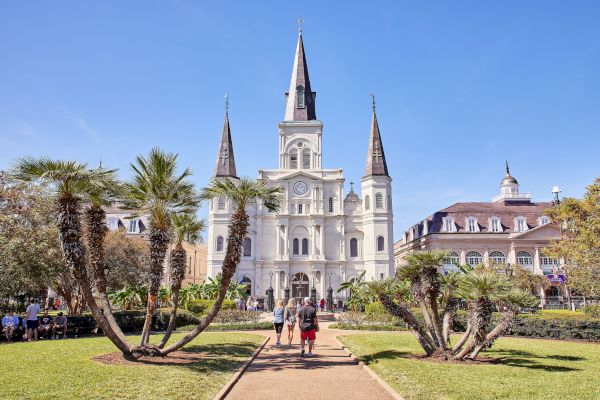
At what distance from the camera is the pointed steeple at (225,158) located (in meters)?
55.1

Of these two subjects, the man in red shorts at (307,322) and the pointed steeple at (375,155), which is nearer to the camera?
the man in red shorts at (307,322)

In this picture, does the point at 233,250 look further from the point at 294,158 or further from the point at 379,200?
the point at 294,158

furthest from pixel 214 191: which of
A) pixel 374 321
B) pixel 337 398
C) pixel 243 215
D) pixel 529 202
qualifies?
pixel 529 202

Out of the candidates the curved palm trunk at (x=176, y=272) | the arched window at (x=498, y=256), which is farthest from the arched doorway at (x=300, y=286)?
the curved palm trunk at (x=176, y=272)

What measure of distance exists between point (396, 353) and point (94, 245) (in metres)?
9.63

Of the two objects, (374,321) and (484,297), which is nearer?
(484,297)

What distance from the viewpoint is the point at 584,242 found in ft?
80.4

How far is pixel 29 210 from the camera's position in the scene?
26062mm

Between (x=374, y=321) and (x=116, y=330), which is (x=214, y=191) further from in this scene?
(x=374, y=321)

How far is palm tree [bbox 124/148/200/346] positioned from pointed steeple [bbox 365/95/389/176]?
4265 centimetres

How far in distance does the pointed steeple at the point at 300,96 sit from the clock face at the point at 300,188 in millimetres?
8622

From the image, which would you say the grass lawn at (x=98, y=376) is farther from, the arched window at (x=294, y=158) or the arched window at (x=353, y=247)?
the arched window at (x=294, y=158)

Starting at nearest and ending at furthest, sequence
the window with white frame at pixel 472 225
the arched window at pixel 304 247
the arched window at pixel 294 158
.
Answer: the arched window at pixel 304 247
the arched window at pixel 294 158
the window with white frame at pixel 472 225

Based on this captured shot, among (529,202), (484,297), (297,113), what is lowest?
(484,297)
